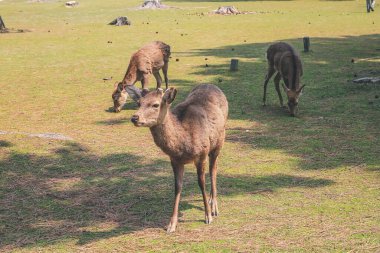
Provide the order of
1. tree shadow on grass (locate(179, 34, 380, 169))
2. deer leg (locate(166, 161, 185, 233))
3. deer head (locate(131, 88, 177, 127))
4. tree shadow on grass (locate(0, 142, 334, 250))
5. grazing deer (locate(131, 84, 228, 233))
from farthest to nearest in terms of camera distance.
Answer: tree shadow on grass (locate(179, 34, 380, 169)) → tree shadow on grass (locate(0, 142, 334, 250)) → deer leg (locate(166, 161, 185, 233)) → grazing deer (locate(131, 84, 228, 233)) → deer head (locate(131, 88, 177, 127))

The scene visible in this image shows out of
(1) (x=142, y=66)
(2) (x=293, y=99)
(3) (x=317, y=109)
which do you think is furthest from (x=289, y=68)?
(1) (x=142, y=66)

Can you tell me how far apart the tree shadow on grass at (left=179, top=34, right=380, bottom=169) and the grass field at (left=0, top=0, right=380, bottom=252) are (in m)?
0.03

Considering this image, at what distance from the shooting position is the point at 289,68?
12.6 m

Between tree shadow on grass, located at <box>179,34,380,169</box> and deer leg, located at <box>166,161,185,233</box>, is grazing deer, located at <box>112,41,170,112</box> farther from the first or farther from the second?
deer leg, located at <box>166,161,185,233</box>

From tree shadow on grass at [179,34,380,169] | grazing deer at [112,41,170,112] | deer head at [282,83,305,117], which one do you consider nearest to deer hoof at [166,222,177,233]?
tree shadow on grass at [179,34,380,169]

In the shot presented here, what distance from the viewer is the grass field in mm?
6461

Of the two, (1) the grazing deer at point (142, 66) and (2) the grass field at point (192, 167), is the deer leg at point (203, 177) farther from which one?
(1) the grazing deer at point (142, 66)

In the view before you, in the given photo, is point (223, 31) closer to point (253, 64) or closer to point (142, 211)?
point (253, 64)

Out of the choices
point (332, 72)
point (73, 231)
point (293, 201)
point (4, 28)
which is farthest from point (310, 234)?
point (4, 28)

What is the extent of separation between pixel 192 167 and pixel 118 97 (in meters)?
4.43

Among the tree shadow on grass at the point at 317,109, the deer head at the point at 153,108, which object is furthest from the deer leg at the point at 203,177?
the tree shadow on grass at the point at 317,109

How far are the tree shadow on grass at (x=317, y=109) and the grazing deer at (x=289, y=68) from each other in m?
0.44

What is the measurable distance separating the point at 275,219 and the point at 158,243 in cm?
154

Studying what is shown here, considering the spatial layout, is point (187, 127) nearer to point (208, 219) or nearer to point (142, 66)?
point (208, 219)
